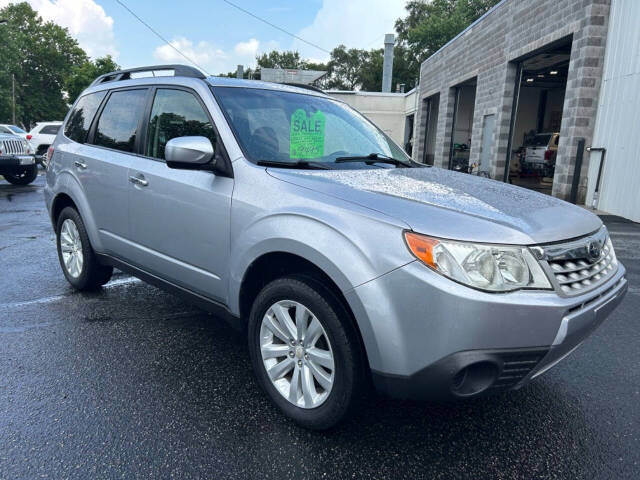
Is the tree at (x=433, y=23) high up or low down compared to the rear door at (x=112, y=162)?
up

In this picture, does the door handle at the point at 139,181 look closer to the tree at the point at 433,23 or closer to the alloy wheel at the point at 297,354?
the alloy wheel at the point at 297,354

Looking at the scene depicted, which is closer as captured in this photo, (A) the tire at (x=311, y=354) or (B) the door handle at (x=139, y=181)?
(A) the tire at (x=311, y=354)

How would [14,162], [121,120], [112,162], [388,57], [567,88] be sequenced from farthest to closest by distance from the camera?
[388,57] < [14,162] < [567,88] < [121,120] < [112,162]

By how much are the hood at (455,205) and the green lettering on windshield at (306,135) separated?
32 cm

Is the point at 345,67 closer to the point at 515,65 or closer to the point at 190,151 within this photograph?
the point at 515,65

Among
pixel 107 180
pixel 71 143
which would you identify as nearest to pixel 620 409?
pixel 107 180

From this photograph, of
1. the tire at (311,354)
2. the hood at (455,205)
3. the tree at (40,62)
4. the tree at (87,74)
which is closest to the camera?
the hood at (455,205)

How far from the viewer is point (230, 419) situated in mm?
2549

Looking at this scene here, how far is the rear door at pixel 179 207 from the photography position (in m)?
2.84

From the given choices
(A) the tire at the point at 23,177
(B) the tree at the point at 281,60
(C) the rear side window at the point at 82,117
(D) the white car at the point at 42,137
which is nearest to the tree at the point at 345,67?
(B) the tree at the point at 281,60

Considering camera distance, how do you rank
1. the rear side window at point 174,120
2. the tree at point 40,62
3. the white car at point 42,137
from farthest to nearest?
the tree at point 40,62 < the white car at point 42,137 < the rear side window at point 174,120

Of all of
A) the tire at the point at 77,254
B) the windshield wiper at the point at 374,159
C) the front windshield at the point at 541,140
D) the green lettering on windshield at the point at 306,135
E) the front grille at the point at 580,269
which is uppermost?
the front windshield at the point at 541,140

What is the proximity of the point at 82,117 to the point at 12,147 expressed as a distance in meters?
10.7

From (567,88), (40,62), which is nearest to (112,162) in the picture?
(567,88)
